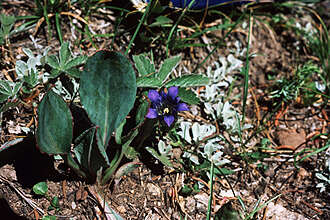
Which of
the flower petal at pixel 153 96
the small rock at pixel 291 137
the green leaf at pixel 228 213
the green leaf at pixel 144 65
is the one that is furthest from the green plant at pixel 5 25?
the small rock at pixel 291 137

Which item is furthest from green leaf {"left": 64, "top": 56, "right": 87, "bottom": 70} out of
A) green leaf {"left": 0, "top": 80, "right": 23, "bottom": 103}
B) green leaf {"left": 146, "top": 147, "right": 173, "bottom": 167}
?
green leaf {"left": 146, "top": 147, "right": 173, "bottom": 167}

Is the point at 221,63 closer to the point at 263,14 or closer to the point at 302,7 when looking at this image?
the point at 263,14

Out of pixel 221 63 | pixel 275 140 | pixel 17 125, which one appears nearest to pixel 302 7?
pixel 221 63

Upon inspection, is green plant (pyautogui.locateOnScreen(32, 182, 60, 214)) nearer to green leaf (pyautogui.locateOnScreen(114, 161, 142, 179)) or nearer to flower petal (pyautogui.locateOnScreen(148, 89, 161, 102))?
green leaf (pyautogui.locateOnScreen(114, 161, 142, 179))

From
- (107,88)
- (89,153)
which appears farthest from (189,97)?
(89,153)

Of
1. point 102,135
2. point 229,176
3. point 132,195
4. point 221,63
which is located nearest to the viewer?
point 102,135

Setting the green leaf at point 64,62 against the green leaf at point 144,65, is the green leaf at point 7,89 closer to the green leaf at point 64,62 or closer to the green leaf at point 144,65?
the green leaf at point 64,62

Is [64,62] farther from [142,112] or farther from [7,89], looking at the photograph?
[142,112]
